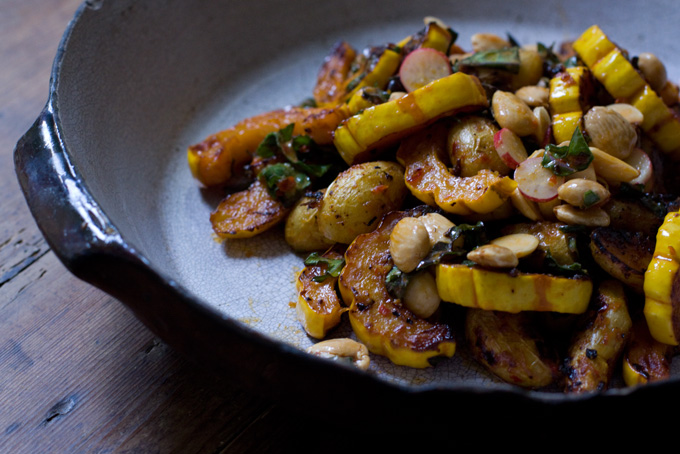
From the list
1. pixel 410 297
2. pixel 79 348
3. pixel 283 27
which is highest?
→ pixel 283 27

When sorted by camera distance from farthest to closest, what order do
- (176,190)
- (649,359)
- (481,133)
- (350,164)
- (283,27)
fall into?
(283,27) < (176,190) < (350,164) < (481,133) < (649,359)

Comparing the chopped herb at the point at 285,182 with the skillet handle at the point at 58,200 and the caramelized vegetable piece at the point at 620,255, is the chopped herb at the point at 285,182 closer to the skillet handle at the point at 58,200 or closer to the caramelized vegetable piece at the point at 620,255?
the skillet handle at the point at 58,200

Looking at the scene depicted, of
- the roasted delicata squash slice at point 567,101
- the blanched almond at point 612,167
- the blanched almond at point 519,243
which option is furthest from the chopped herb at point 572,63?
the blanched almond at point 519,243

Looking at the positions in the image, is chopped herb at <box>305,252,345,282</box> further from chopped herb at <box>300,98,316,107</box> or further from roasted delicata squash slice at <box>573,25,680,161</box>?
roasted delicata squash slice at <box>573,25,680,161</box>

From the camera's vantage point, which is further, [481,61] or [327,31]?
[327,31]

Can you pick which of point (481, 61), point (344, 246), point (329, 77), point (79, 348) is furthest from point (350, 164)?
point (79, 348)

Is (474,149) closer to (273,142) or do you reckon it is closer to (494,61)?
(494,61)

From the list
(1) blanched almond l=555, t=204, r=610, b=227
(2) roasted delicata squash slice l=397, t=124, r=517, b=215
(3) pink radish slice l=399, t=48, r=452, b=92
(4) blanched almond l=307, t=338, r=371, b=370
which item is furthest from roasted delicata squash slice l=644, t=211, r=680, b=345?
(3) pink radish slice l=399, t=48, r=452, b=92

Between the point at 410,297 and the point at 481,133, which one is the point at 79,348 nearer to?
the point at 410,297
